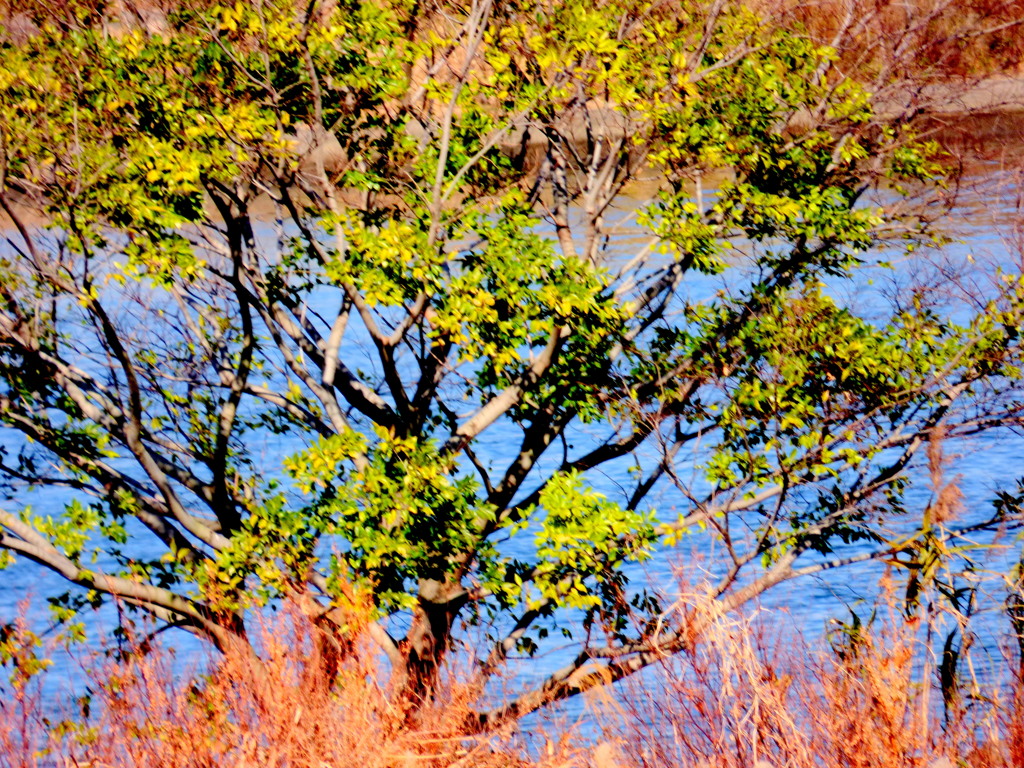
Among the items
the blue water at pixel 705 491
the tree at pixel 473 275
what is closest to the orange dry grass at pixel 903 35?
the tree at pixel 473 275

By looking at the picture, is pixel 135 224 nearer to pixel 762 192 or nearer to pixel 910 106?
pixel 762 192

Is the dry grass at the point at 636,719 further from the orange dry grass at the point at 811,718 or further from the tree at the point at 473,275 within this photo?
the tree at the point at 473,275

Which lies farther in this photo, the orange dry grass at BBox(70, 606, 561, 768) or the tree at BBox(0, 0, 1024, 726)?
the tree at BBox(0, 0, 1024, 726)

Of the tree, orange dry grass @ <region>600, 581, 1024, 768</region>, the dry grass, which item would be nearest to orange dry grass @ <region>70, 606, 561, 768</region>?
the dry grass

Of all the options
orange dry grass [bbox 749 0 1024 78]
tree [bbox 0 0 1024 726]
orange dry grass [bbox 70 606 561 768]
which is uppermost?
orange dry grass [bbox 749 0 1024 78]

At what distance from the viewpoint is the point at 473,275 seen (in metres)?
7.71

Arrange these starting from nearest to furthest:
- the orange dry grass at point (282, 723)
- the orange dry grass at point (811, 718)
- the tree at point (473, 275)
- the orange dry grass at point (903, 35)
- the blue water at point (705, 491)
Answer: the orange dry grass at point (811, 718) < the orange dry grass at point (282, 723) < the tree at point (473, 275) < the orange dry grass at point (903, 35) < the blue water at point (705, 491)

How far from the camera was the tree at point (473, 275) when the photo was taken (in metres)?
7.80

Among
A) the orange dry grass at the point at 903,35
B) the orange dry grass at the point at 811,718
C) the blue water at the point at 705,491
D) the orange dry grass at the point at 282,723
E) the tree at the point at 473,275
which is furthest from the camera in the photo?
→ the blue water at the point at 705,491

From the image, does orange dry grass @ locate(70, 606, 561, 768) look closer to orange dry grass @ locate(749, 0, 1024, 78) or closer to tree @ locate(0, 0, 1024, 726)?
tree @ locate(0, 0, 1024, 726)

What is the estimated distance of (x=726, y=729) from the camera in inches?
207

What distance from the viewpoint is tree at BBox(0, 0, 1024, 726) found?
25.6 ft

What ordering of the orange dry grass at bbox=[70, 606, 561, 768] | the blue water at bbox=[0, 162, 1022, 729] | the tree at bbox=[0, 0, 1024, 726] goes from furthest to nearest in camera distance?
the blue water at bbox=[0, 162, 1022, 729] < the tree at bbox=[0, 0, 1024, 726] < the orange dry grass at bbox=[70, 606, 561, 768]

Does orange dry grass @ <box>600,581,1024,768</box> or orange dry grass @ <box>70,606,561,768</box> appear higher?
orange dry grass @ <box>70,606,561,768</box>
